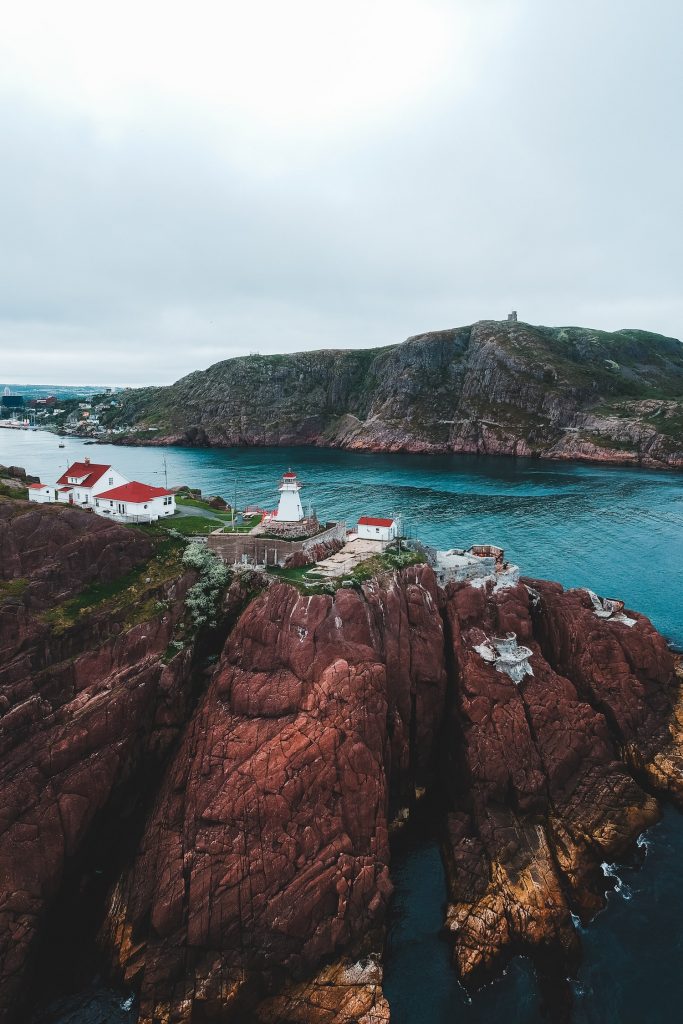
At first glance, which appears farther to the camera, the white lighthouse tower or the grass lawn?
the white lighthouse tower

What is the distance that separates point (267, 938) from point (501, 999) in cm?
979

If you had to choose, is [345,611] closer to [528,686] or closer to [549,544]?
[528,686]

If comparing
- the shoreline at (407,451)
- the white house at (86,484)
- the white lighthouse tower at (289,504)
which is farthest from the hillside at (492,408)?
the white house at (86,484)

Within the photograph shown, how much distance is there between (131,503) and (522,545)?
153ft

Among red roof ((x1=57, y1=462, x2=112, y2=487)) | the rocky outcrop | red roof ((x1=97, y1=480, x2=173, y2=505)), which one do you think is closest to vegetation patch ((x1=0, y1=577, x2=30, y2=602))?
the rocky outcrop

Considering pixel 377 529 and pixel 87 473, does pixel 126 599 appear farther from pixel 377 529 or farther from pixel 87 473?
pixel 87 473

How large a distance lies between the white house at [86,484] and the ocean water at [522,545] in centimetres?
3718

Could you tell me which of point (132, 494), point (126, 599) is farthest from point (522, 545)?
point (126, 599)

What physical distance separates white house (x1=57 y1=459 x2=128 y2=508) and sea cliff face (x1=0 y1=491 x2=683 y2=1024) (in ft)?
35.8

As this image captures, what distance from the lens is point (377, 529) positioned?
45.0 m

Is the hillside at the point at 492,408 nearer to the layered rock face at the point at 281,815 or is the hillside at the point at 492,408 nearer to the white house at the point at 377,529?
the white house at the point at 377,529

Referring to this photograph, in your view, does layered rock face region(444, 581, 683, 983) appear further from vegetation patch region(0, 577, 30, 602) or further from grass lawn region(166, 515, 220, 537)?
vegetation patch region(0, 577, 30, 602)

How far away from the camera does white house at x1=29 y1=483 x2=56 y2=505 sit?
4647 centimetres

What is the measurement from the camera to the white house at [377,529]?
44.8m
